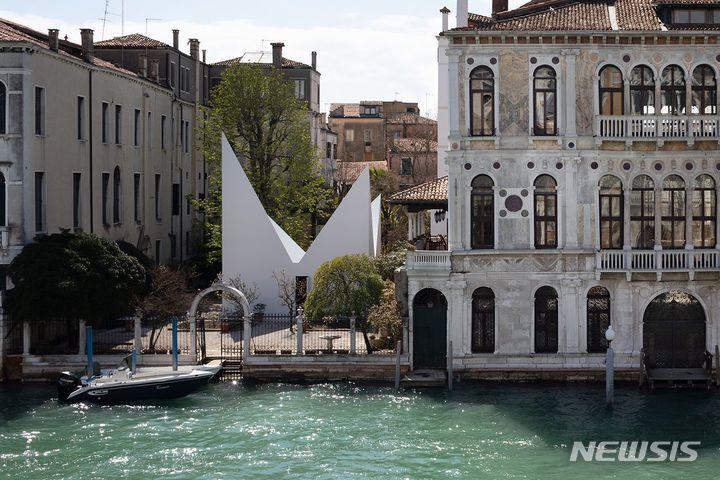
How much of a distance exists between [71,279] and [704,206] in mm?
17195

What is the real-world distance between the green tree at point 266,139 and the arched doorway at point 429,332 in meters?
14.6

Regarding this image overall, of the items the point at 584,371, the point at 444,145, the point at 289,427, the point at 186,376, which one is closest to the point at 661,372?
the point at 584,371

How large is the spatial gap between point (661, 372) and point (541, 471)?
876 cm

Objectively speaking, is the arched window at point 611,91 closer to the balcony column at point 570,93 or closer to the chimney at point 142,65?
the balcony column at point 570,93

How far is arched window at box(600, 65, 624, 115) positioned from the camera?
32219 mm

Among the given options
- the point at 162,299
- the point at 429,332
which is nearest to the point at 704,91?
the point at 429,332

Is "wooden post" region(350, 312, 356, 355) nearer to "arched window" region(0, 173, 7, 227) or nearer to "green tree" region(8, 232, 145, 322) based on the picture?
"green tree" region(8, 232, 145, 322)

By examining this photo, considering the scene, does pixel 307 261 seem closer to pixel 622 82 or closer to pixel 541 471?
pixel 622 82

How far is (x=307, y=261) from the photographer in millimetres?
40969

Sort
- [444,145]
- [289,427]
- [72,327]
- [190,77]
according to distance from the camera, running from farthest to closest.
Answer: [190,77] → [444,145] → [72,327] → [289,427]

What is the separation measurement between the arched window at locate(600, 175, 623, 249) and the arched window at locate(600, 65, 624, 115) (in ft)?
6.49

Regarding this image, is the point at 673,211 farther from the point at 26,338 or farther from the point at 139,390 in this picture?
the point at 26,338

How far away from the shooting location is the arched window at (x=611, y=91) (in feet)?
106

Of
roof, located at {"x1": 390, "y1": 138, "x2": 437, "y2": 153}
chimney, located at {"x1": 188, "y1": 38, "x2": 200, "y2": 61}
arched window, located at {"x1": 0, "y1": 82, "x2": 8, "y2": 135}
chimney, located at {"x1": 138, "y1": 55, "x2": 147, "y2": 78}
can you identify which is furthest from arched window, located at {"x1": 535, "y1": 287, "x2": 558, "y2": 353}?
roof, located at {"x1": 390, "y1": 138, "x2": 437, "y2": 153}
